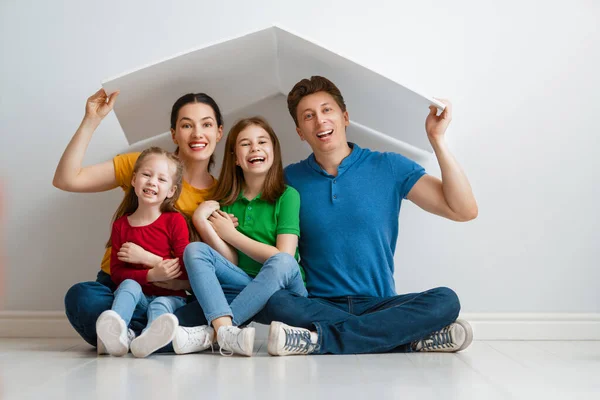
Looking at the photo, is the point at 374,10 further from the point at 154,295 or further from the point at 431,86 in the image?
the point at 154,295

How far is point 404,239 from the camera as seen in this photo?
2.30 meters

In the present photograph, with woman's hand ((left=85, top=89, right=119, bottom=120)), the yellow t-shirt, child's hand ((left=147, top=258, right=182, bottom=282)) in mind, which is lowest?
child's hand ((left=147, top=258, right=182, bottom=282))

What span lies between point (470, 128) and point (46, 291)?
155 centimetres

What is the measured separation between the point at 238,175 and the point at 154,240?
357mm

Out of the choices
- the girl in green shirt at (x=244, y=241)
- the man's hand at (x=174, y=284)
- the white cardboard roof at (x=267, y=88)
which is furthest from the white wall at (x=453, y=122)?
the man's hand at (x=174, y=284)

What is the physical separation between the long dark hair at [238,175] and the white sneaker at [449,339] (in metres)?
0.61

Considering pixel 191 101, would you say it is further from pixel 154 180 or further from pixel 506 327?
pixel 506 327

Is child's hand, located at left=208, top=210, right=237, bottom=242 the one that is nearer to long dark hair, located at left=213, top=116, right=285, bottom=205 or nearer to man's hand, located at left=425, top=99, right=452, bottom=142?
Answer: long dark hair, located at left=213, top=116, right=285, bottom=205

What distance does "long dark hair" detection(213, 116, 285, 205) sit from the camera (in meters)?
2.06

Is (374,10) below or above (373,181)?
above

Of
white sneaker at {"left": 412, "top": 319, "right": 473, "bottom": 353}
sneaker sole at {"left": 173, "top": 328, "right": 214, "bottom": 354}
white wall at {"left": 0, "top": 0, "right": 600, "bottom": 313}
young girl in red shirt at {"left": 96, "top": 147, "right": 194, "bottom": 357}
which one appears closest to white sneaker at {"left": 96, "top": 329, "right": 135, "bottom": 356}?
young girl in red shirt at {"left": 96, "top": 147, "right": 194, "bottom": 357}

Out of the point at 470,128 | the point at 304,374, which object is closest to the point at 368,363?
the point at 304,374

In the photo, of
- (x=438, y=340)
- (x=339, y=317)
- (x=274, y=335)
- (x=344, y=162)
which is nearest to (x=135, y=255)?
(x=274, y=335)

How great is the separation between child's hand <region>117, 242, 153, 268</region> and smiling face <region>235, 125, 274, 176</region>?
41 centimetres
